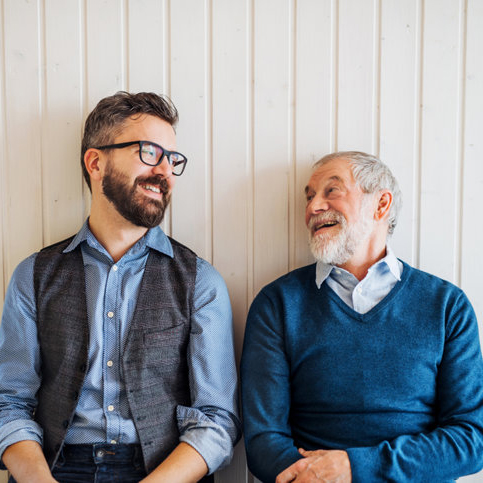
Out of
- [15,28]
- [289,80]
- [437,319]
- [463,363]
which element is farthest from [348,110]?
[15,28]

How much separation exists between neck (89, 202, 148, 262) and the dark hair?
0.24 m

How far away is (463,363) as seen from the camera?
131 centimetres

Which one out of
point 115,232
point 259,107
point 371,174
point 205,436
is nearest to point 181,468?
point 205,436

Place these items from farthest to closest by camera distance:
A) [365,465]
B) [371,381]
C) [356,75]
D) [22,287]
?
[356,75], [22,287], [371,381], [365,465]

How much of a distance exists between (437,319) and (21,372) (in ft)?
4.35

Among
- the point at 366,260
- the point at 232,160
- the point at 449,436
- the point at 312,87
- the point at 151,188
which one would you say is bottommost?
the point at 449,436

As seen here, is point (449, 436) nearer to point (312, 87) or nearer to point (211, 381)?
point (211, 381)

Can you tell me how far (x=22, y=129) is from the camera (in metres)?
1.64

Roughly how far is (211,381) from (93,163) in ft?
2.72

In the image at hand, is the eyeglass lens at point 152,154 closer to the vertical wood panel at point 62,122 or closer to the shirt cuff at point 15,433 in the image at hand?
the vertical wood panel at point 62,122

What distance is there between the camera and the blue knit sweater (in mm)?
1256

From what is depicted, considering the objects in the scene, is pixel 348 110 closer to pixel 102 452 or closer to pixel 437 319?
pixel 437 319

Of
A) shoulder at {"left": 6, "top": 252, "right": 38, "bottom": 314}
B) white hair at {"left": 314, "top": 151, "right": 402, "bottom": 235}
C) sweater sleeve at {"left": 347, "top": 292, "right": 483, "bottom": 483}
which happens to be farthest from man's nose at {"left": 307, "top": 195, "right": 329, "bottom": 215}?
shoulder at {"left": 6, "top": 252, "right": 38, "bottom": 314}

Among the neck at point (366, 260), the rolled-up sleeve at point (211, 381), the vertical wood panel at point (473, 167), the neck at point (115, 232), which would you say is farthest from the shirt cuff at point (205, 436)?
the vertical wood panel at point (473, 167)
